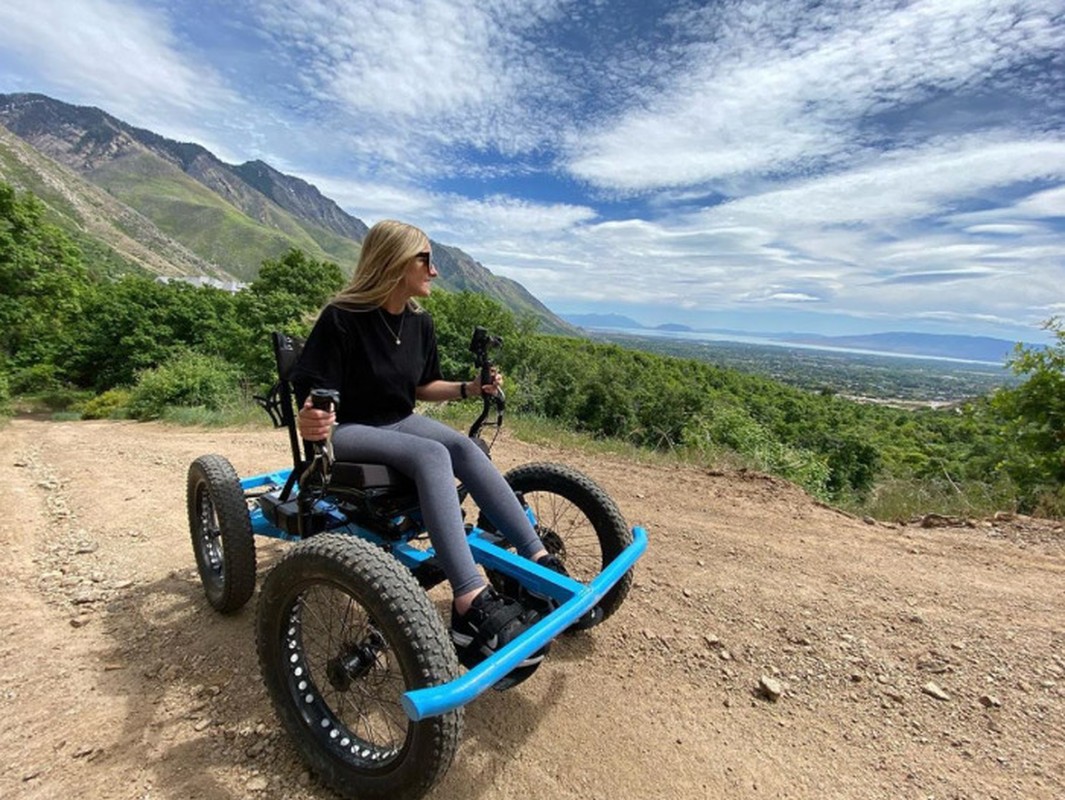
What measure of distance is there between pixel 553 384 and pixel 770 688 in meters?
40.9

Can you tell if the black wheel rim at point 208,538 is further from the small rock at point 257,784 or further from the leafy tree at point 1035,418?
the leafy tree at point 1035,418

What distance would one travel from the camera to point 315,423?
216 centimetres

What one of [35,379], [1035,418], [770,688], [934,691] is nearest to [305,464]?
[770,688]

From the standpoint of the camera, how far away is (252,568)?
2855 mm

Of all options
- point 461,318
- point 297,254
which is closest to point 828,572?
point 297,254

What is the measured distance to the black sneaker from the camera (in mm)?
1946

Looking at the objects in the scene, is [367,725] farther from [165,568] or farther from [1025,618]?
[1025,618]

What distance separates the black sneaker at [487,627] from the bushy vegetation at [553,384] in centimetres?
167

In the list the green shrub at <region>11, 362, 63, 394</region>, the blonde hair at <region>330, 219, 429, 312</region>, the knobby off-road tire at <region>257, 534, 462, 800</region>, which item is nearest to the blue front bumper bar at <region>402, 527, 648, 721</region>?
the knobby off-road tire at <region>257, 534, 462, 800</region>

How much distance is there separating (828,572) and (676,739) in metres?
2.11

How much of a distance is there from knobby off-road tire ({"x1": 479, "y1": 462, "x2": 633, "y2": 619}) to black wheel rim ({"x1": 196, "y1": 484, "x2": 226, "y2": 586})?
171 centimetres

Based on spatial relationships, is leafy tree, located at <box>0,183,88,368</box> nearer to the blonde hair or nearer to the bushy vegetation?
the bushy vegetation

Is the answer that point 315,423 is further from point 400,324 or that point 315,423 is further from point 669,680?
point 669,680

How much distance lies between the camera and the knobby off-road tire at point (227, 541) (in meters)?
2.81
